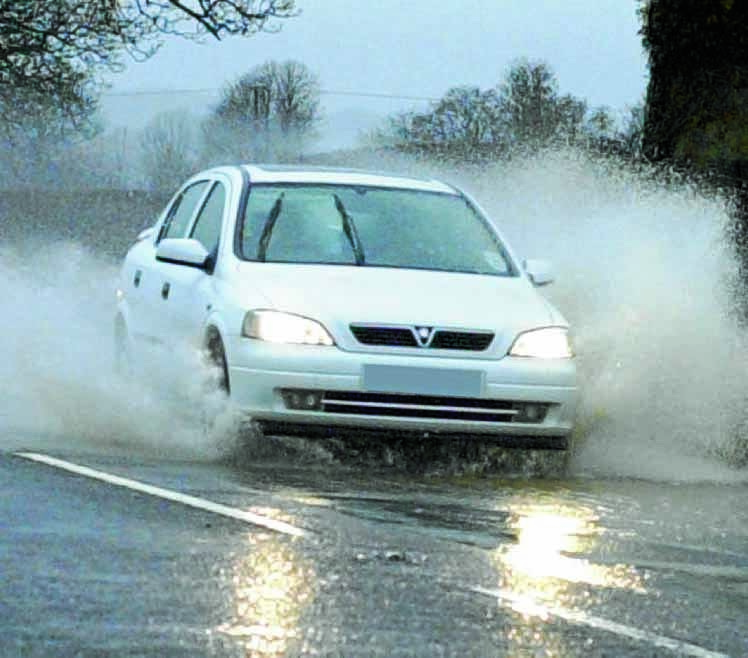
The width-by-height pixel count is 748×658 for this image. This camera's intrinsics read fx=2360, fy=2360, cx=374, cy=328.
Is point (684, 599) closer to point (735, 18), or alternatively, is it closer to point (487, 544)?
point (487, 544)

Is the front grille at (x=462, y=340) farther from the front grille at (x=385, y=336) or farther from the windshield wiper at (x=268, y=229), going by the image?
the windshield wiper at (x=268, y=229)

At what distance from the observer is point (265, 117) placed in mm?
60844

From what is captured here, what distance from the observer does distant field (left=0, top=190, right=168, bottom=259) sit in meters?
41.6

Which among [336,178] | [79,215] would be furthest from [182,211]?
[79,215]

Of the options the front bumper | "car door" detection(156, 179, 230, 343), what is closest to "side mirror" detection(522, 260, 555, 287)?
the front bumper

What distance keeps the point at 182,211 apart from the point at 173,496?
197 inches

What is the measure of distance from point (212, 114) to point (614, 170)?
26756mm

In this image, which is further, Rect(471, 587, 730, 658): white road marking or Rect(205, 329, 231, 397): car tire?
Rect(205, 329, 231, 397): car tire

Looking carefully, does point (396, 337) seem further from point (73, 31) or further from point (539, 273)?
point (73, 31)

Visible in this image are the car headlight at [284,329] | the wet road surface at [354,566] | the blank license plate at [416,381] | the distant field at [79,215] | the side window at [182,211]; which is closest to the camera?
the wet road surface at [354,566]

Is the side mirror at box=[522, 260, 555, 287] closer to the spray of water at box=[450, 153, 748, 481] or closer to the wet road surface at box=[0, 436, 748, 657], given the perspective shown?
the spray of water at box=[450, 153, 748, 481]

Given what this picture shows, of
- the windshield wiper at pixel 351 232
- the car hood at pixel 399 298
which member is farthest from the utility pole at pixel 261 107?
the car hood at pixel 399 298

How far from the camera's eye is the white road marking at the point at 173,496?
830 cm

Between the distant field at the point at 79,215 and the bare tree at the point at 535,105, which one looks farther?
the bare tree at the point at 535,105
